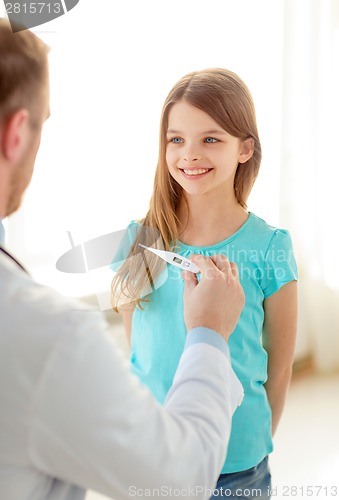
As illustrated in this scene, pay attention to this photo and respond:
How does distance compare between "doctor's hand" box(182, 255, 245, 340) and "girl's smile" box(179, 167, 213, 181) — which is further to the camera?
"girl's smile" box(179, 167, 213, 181)

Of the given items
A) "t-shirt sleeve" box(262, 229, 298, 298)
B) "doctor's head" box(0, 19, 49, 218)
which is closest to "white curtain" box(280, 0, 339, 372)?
"t-shirt sleeve" box(262, 229, 298, 298)

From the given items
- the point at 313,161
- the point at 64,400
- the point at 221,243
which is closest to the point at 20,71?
the point at 64,400

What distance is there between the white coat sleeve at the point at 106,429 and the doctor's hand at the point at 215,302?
0.15 meters

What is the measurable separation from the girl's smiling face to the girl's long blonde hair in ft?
0.05

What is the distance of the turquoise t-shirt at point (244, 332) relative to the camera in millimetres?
1188

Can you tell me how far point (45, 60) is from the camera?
69cm

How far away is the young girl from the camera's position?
3.90 feet

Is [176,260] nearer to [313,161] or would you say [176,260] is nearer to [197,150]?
[197,150]

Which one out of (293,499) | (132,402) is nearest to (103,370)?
(132,402)

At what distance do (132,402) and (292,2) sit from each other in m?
2.30

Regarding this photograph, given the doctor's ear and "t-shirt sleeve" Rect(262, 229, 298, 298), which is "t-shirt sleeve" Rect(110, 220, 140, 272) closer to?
"t-shirt sleeve" Rect(262, 229, 298, 298)

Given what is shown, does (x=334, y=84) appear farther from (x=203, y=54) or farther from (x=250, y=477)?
(x=250, y=477)
